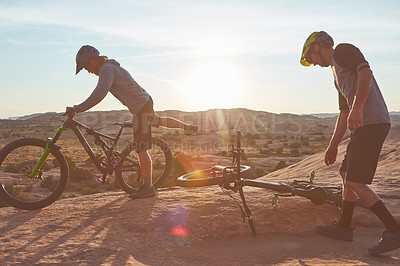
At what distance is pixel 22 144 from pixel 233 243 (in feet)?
10.2

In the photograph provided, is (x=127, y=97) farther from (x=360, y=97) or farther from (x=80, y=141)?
(x=360, y=97)

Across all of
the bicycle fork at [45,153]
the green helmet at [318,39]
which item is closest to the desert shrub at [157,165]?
the bicycle fork at [45,153]

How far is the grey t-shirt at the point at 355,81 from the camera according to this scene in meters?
3.85

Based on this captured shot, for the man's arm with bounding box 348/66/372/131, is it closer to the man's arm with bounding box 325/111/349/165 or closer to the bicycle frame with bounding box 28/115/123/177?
the man's arm with bounding box 325/111/349/165

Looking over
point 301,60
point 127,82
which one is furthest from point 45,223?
point 301,60

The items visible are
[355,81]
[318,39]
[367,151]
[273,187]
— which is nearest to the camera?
[367,151]

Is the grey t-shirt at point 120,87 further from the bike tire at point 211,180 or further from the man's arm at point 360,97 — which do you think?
the man's arm at point 360,97

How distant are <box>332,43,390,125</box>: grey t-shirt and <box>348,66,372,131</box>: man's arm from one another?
99 mm

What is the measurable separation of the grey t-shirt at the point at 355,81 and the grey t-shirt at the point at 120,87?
9.44 ft

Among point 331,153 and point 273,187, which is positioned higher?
point 331,153

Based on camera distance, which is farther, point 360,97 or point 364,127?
point 364,127

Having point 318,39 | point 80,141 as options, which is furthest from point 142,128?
point 318,39

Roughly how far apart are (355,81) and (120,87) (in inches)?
128

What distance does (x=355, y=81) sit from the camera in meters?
3.96
